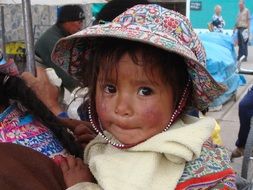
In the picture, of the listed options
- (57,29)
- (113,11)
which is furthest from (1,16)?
(113,11)

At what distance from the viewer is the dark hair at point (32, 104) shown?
1499 millimetres

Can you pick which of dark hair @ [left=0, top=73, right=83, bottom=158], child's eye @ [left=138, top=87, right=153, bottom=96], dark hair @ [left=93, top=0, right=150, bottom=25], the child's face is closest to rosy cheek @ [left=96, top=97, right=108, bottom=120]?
the child's face

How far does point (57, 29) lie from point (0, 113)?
413cm

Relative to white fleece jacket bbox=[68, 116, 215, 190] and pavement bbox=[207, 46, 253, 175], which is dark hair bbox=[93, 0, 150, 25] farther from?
pavement bbox=[207, 46, 253, 175]

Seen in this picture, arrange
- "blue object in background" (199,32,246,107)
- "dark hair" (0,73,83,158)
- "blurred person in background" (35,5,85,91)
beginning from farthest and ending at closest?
1. "blue object in background" (199,32,246,107)
2. "blurred person in background" (35,5,85,91)
3. "dark hair" (0,73,83,158)

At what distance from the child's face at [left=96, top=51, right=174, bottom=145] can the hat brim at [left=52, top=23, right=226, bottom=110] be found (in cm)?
7

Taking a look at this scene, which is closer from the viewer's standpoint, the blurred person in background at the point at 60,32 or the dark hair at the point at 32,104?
the dark hair at the point at 32,104

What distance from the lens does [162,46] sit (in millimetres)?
1199

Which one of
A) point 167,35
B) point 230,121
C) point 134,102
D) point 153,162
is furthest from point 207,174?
point 230,121

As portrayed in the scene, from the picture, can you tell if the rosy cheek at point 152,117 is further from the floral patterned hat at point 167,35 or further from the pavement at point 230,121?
the pavement at point 230,121

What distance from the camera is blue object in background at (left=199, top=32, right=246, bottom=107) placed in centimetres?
681

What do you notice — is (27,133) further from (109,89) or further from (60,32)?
(60,32)

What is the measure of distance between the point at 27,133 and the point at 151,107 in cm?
42

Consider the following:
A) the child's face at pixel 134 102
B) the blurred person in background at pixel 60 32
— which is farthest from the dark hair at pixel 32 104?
the blurred person in background at pixel 60 32
